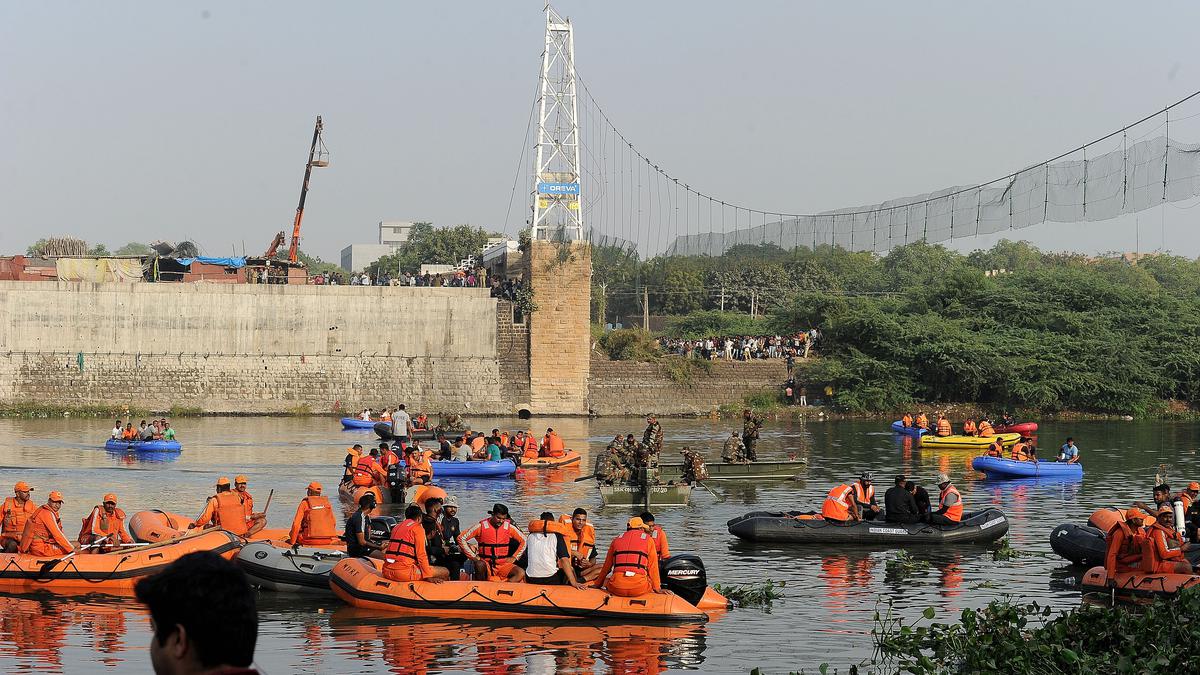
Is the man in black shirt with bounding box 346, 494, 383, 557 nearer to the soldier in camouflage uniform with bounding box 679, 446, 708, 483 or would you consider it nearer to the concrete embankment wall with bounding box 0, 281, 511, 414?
the soldier in camouflage uniform with bounding box 679, 446, 708, 483

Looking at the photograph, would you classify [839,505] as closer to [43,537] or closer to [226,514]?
[226,514]

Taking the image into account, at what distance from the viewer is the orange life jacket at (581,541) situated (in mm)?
15297

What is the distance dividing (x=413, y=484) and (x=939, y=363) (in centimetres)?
2956

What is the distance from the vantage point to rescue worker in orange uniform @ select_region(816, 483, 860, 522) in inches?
787

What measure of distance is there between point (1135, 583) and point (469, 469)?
16877mm

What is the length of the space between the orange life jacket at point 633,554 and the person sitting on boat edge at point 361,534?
3.45 metres

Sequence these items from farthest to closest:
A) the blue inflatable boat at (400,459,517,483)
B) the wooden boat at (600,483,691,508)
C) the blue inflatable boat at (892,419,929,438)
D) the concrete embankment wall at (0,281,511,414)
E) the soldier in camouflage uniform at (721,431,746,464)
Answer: the concrete embankment wall at (0,281,511,414)
the blue inflatable boat at (892,419,929,438)
the blue inflatable boat at (400,459,517,483)
the soldier in camouflage uniform at (721,431,746,464)
the wooden boat at (600,483,691,508)

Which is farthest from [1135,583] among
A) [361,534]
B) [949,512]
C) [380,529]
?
[361,534]

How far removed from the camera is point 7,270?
51062 millimetres

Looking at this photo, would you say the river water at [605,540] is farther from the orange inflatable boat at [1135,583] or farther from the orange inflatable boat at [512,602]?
the orange inflatable boat at [1135,583]

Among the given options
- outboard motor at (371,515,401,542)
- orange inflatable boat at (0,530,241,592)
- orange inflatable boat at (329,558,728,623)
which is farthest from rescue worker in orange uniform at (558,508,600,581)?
orange inflatable boat at (0,530,241,592)

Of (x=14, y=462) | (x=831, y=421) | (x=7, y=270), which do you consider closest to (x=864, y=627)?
(x=14, y=462)

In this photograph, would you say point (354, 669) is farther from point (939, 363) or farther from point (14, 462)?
point (939, 363)

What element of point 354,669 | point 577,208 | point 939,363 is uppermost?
point 577,208
